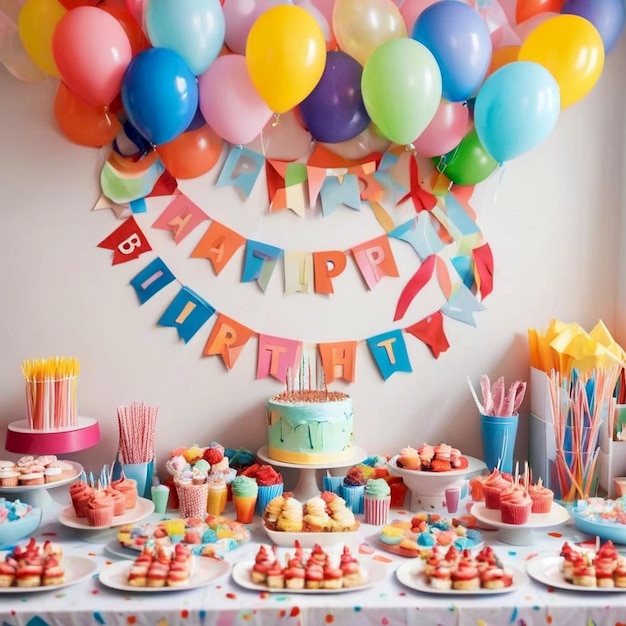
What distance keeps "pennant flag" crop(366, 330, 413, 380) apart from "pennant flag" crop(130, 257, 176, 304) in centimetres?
58

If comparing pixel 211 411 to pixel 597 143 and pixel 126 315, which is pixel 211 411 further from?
pixel 597 143

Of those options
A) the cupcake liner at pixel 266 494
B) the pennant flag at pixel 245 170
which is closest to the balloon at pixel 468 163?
the pennant flag at pixel 245 170

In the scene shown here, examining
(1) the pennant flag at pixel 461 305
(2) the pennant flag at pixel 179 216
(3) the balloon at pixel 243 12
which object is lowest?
(1) the pennant flag at pixel 461 305

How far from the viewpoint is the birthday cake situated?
2133 millimetres

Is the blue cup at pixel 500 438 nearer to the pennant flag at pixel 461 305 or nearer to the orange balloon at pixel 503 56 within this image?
the pennant flag at pixel 461 305

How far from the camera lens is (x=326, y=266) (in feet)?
7.71

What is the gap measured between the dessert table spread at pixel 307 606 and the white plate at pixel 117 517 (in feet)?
0.73

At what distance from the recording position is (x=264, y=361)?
236cm

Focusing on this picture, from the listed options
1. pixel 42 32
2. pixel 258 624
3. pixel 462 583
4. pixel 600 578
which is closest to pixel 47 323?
pixel 42 32

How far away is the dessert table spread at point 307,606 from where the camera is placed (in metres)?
1.59

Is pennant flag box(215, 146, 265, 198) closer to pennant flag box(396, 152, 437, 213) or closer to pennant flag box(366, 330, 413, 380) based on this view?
pennant flag box(396, 152, 437, 213)

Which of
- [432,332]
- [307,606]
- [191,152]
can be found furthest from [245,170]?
[307,606]

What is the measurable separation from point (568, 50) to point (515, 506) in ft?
3.49

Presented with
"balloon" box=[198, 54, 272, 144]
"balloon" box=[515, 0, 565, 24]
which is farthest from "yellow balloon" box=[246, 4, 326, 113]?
"balloon" box=[515, 0, 565, 24]
